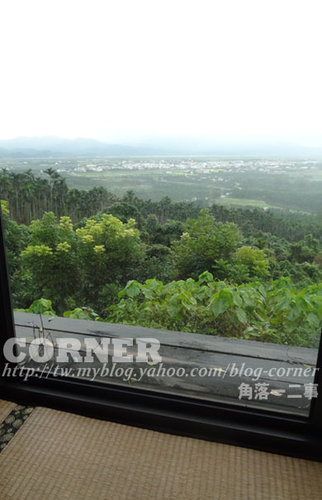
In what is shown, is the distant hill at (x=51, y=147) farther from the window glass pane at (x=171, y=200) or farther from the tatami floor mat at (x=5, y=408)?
the tatami floor mat at (x=5, y=408)

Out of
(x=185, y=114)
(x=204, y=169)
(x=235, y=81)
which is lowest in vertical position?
(x=204, y=169)

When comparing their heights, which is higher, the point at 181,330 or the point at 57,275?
the point at 57,275

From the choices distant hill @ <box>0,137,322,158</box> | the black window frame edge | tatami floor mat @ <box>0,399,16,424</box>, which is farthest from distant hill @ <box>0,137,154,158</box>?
tatami floor mat @ <box>0,399,16,424</box>

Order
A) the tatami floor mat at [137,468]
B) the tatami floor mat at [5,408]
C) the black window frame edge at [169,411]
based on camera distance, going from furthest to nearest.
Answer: the tatami floor mat at [5,408], the black window frame edge at [169,411], the tatami floor mat at [137,468]

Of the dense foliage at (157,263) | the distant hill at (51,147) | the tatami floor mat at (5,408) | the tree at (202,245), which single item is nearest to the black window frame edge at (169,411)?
the tatami floor mat at (5,408)

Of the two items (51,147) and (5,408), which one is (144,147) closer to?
(51,147)

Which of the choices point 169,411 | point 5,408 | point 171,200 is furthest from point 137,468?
point 171,200

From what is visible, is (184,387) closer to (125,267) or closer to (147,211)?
(125,267)

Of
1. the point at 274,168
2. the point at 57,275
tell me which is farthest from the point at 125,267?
the point at 274,168
